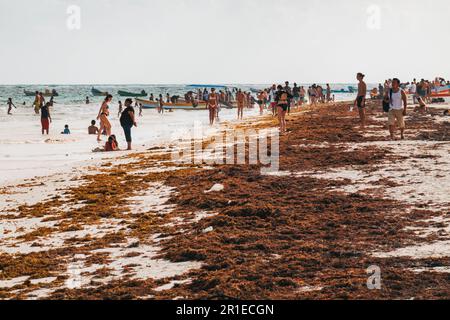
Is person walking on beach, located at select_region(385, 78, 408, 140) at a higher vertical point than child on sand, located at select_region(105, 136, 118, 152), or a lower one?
higher

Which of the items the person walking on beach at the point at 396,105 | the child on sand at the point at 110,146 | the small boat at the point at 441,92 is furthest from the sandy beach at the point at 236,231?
the small boat at the point at 441,92

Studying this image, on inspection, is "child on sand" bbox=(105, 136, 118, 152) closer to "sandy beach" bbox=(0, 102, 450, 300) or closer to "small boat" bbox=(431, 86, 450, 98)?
"sandy beach" bbox=(0, 102, 450, 300)

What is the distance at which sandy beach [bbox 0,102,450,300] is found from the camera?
5078mm

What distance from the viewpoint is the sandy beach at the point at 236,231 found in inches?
200

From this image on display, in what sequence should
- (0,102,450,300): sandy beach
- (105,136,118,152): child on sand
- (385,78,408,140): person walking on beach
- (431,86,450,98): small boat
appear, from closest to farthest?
(0,102,450,300): sandy beach, (385,78,408,140): person walking on beach, (105,136,118,152): child on sand, (431,86,450,98): small boat

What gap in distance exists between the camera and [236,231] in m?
7.00

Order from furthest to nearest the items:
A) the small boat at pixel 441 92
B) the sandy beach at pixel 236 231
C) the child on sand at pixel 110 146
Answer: the small boat at pixel 441 92, the child on sand at pixel 110 146, the sandy beach at pixel 236 231

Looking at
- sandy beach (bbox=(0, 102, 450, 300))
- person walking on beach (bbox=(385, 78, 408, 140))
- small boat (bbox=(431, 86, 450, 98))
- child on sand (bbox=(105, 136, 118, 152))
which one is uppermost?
small boat (bbox=(431, 86, 450, 98))

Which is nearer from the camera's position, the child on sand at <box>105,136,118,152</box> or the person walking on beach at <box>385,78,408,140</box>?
Answer: the person walking on beach at <box>385,78,408,140</box>

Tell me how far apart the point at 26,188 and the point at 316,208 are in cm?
648

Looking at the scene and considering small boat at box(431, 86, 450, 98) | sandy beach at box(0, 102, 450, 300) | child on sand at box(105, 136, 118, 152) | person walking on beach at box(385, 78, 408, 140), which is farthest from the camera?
small boat at box(431, 86, 450, 98)

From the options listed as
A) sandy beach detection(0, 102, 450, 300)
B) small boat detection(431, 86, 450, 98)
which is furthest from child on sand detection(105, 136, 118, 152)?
small boat detection(431, 86, 450, 98)

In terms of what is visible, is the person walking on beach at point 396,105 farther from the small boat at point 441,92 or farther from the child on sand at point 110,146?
the small boat at point 441,92

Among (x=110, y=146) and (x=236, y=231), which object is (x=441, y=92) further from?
(x=236, y=231)
